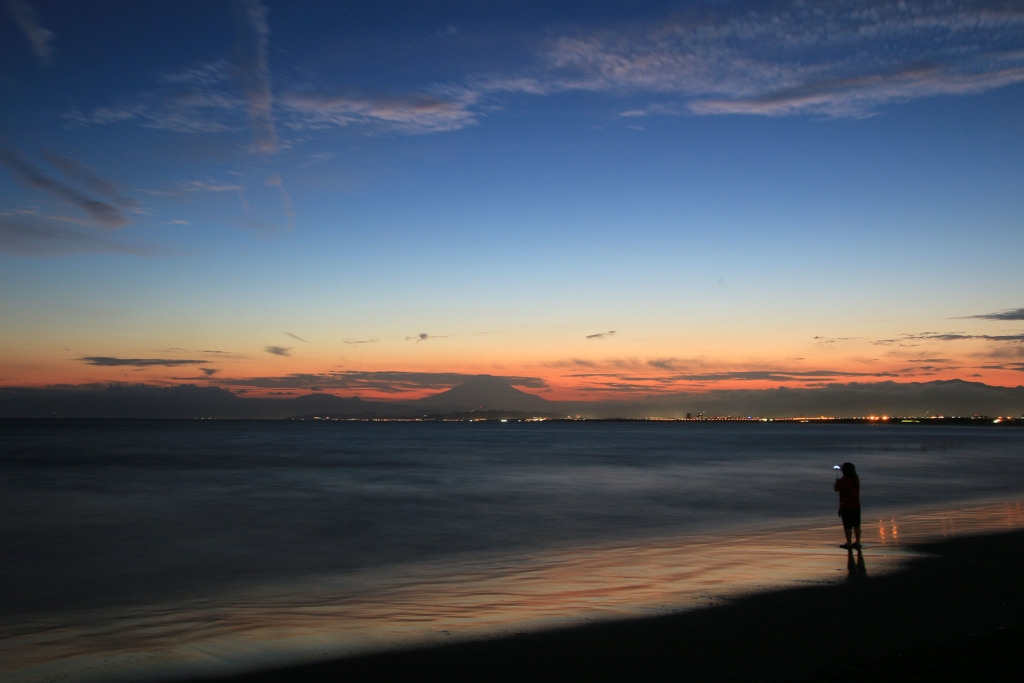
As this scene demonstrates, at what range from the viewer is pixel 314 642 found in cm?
675

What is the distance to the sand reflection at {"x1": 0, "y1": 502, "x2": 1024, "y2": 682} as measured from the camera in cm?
655

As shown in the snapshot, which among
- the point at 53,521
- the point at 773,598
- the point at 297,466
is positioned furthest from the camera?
the point at 297,466

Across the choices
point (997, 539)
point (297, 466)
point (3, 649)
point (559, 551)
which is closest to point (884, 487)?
point (997, 539)

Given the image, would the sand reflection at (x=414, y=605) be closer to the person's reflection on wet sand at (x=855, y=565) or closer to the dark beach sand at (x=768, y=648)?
the person's reflection on wet sand at (x=855, y=565)

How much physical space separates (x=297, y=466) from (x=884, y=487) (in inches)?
1367

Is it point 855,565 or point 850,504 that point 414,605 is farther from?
point 850,504

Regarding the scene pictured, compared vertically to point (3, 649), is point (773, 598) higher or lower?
higher

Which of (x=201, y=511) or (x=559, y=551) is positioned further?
(x=201, y=511)

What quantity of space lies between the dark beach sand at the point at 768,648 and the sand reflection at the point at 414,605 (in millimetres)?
540

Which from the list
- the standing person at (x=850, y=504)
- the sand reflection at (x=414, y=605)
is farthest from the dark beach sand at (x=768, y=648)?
the standing person at (x=850, y=504)

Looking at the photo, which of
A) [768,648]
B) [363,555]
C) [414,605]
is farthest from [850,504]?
[363,555]

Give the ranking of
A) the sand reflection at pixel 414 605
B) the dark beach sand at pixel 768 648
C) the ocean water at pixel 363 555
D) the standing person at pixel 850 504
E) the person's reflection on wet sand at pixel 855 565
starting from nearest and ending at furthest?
the dark beach sand at pixel 768 648
the sand reflection at pixel 414 605
the ocean water at pixel 363 555
the person's reflection on wet sand at pixel 855 565
the standing person at pixel 850 504

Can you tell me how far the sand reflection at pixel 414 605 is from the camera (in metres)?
6.55

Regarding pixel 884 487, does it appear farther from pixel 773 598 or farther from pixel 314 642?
pixel 314 642
